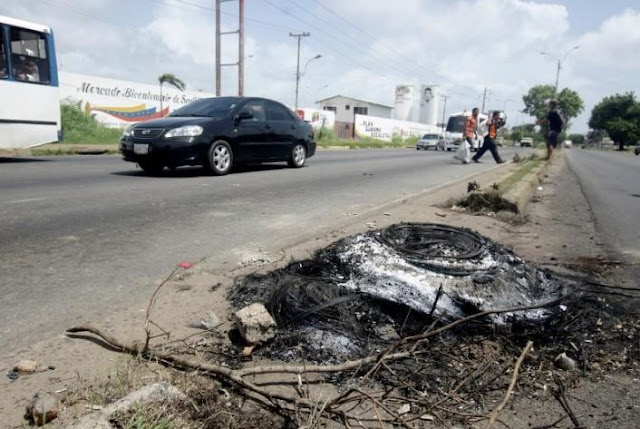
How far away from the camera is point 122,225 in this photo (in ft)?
16.8

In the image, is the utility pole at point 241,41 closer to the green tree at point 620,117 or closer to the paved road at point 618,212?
the paved road at point 618,212

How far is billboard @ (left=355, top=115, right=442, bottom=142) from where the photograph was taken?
157 ft

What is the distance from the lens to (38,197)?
6.54 m

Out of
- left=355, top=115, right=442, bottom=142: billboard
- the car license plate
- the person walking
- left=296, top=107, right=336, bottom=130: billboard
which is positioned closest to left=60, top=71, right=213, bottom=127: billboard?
left=296, top=107, right=336, bottom=130: billboard

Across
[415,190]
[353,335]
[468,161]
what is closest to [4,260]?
[353,335]

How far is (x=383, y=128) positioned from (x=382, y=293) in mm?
51629

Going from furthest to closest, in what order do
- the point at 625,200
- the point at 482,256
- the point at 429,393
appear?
the point at 625,200
the point at 482,256
the point at 429,393

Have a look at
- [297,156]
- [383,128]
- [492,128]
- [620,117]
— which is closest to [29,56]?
[297,156]

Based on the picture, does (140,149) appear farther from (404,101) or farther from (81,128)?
(404,101)

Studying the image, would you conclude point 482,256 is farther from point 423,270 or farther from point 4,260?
point 4,260

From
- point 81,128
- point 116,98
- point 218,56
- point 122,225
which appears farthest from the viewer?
point 218,56

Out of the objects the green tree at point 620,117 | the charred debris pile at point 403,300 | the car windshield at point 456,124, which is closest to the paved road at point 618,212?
the charred debris pile at point 403,300

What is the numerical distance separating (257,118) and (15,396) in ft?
29.2

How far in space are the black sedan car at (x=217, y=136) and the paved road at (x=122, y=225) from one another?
40 cm
